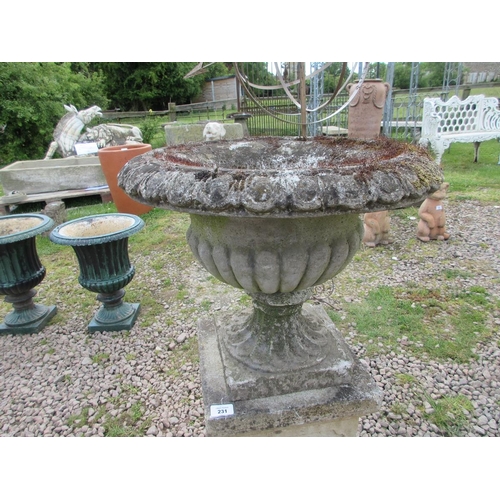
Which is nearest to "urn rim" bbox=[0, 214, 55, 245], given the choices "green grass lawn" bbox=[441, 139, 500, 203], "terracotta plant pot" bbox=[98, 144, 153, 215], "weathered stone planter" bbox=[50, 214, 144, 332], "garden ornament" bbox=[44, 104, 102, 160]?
"weathered stone planter" bbox=[50, 214, 144, 332]

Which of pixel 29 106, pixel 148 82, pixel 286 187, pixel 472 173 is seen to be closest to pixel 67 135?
pixel 29 106

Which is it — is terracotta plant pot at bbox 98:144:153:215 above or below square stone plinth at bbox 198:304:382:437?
above

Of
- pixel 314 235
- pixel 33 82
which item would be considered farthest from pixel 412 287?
pixel 33 82

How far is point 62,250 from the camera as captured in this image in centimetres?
423

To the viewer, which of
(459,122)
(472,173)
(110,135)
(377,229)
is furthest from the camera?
(110,135)

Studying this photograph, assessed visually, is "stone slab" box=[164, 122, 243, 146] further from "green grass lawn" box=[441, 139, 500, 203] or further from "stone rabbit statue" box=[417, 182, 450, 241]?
"stone rabbit statue" box=[417, 182, 450, 241]

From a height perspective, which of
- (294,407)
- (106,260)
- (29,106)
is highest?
(29,106)

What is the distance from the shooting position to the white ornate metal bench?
586 centimetres

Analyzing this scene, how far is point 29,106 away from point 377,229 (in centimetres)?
745

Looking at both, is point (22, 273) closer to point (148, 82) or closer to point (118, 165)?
point (118, 165)

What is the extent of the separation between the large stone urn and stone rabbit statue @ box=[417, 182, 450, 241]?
2501mm

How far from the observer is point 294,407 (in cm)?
149

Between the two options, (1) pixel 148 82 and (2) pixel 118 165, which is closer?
(2) pixel 118 165

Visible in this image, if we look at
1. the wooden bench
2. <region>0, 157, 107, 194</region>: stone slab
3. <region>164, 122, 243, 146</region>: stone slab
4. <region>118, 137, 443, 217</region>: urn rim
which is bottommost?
the wooden bench
